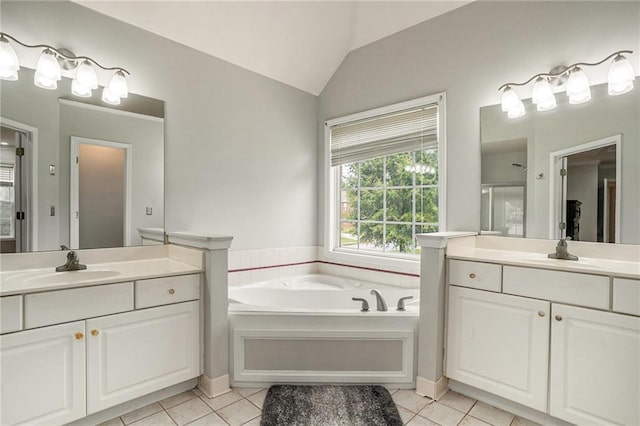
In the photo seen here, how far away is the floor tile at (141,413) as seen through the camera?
1.75 m

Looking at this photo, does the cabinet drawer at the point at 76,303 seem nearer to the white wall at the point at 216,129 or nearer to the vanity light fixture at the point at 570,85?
the white wall at the point at 216,129

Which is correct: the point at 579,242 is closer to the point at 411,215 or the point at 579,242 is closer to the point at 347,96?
the point at 411,215

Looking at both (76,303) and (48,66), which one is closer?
(76,303)

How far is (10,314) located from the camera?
4.64 feet

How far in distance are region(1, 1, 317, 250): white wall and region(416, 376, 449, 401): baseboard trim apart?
1741 mm

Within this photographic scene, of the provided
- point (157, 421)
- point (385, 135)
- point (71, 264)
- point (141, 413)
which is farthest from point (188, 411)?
point (385, 135)

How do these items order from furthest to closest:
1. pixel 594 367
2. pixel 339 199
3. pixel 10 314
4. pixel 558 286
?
pixel 339 199, pixel 558 286, pixel 594 367, pixel 10 314

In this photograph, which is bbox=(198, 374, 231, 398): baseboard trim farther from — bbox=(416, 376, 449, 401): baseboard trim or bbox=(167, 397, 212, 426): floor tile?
bbox=(416, 376, 449, 401): baseboard trim

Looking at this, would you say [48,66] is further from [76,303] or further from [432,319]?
[432,319]

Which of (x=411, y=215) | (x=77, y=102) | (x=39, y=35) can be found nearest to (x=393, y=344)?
(x=411, y=215)

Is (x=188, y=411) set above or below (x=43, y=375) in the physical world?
below

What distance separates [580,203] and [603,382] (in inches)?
39.9

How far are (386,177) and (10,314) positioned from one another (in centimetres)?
277

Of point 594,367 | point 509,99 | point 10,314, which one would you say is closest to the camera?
point 10,314
